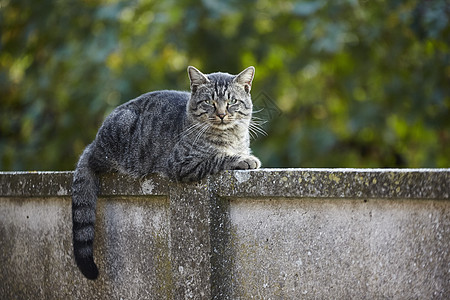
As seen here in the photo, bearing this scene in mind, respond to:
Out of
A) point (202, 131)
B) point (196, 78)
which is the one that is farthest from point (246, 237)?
point (196, 78)

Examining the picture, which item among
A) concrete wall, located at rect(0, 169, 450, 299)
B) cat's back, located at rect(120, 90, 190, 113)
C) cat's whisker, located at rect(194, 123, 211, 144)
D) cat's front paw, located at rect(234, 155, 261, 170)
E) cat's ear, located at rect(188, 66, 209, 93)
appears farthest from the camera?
cat's back, located at rect(120, 90, 190, 113)

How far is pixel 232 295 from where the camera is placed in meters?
2.55

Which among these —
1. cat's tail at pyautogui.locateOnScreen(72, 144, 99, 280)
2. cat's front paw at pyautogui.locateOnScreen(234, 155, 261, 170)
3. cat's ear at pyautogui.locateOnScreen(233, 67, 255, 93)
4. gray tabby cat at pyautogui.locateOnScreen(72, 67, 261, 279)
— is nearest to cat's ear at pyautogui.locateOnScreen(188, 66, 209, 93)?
gray tabby cat at pyautogui.locateOnScreen(72, 67, 261, 279)

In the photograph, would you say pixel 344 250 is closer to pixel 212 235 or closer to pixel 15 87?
pixel 212 235

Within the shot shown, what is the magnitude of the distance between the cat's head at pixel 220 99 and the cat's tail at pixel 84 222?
714 millimetres

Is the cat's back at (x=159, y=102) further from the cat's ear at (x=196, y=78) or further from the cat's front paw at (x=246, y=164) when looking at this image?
the cat's front paw at (x=246, y=164)

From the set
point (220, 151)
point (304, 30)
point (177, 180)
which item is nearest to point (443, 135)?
point (304, 30)

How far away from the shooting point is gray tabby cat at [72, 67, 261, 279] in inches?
118

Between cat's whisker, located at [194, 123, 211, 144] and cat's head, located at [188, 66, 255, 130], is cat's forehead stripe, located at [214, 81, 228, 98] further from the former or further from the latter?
cat's whisker, located at [194, 123, 211, 144]

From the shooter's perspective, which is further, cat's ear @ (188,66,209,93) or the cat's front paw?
cat's ear @ (188,66,209,93)

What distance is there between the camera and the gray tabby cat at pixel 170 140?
2.99m

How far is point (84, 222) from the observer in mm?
3014

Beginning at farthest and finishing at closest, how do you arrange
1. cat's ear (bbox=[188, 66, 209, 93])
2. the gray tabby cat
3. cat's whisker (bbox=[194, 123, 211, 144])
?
cat's ear (bbox=[188, 66, 209, 93]) < cat's whisker (bbox=[194, 123, 211, 144]) < the gray tabby cat

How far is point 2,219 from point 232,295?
1829 mm
